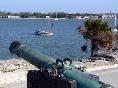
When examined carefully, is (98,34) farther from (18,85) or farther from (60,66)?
(60,66)

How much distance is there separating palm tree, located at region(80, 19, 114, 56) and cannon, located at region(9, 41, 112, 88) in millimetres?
17126

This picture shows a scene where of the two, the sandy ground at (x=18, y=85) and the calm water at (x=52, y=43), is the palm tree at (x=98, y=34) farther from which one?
the sandy ground at (x=18, y=85)

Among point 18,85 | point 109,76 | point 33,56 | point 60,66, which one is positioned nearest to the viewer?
point 60,66

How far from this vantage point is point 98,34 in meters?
28.4

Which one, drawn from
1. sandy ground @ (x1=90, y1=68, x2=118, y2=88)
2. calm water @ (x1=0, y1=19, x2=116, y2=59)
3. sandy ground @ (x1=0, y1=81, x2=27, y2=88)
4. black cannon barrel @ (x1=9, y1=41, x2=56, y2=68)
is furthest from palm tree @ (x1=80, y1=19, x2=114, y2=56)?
black cannon barrel @ (x1=9, y1=41, x2=56, y2=68)

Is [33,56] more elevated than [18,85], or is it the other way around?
[33,56]

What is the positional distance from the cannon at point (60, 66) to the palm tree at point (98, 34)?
56.2 ft

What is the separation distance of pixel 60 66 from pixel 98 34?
1824cm

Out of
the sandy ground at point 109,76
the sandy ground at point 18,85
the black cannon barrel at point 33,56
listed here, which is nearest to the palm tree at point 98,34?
the sandy ground at point 109,76

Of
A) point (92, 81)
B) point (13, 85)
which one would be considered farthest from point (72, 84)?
point (13, 85)

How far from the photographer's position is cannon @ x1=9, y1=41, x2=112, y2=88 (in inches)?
377

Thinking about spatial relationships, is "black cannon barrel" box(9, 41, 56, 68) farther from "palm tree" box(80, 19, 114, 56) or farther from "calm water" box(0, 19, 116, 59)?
"calm water" box(0, 19, 116, 59)

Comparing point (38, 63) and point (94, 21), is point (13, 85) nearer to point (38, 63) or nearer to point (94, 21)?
point (38, 63)

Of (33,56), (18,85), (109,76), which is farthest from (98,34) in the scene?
(33,56)
